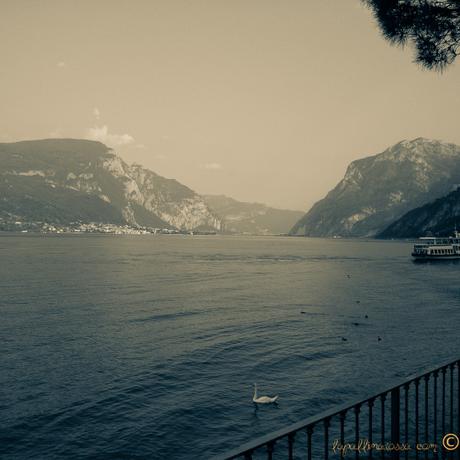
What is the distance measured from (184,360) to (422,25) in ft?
71.4

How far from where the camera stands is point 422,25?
42.1ft

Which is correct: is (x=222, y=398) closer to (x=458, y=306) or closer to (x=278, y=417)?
(x=278, y=417)

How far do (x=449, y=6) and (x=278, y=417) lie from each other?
16.3m

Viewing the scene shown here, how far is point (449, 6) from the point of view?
12.4 m

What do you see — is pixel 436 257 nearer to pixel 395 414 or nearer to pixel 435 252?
pixel 435 252

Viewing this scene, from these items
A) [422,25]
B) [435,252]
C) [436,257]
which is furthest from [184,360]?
[435,252]

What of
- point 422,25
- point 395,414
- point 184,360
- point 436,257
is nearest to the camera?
point 395,414

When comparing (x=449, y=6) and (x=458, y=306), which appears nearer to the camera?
(x=449, y=6)

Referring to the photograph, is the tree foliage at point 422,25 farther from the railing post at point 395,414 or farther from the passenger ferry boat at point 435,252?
the passenger ferry boat at point 435,252

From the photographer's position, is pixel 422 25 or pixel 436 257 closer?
pixel 422 25

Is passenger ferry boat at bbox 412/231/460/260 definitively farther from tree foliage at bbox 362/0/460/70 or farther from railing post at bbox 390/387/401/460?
railing post at bbox 390/387/401/460

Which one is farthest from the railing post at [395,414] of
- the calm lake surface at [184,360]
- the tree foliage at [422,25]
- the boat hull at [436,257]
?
the boat hull at [436,257]

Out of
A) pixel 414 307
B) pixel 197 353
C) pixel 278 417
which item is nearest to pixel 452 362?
pixel 278 417

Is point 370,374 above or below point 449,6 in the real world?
→ below
